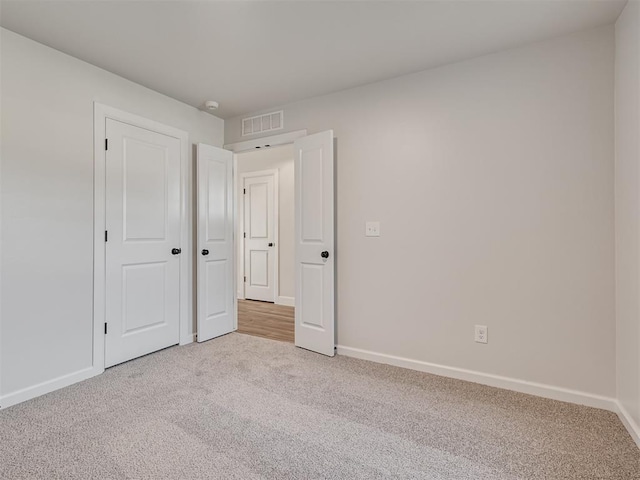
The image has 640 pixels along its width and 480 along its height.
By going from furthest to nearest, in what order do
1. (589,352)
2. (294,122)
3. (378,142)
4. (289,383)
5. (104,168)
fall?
(294,122) → (378,142) → (104,168) → (289,383) → (589,352)

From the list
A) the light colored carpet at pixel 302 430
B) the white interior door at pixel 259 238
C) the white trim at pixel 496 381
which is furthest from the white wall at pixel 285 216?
the light colored carpet at pixel 302 430

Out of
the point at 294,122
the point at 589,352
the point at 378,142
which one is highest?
the point at 294,122

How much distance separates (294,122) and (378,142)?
94 cm

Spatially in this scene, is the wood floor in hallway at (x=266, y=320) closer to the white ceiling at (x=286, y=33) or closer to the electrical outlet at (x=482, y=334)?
the electrical outlet at (x=482, y=334)

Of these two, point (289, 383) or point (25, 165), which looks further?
point (289, 383)

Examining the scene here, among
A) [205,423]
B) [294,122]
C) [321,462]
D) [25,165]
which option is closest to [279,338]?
[205,423]

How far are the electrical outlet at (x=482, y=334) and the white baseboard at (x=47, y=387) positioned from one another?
288 cm

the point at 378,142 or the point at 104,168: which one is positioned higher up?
the point at 378,142

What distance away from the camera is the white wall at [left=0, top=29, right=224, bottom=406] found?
2127mm

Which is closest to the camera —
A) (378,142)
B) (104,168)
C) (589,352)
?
(589,352)

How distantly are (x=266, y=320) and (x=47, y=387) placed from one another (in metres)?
2.33

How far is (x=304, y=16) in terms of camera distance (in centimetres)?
199

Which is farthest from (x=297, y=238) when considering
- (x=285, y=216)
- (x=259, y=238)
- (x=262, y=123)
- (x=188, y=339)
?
(x=259, y=238)

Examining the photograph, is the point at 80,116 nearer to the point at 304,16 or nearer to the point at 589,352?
the point at 304,16
